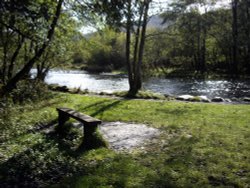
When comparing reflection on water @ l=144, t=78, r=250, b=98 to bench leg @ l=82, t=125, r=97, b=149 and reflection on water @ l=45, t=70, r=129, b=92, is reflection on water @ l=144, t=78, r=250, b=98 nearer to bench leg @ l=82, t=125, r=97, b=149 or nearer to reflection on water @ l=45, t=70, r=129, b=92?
reflection on water @ l=45, t=70, r=129, b=92

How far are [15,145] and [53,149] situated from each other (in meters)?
0.98

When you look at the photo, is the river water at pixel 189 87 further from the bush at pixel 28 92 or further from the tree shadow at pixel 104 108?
the tree shadow at pixel 104 108

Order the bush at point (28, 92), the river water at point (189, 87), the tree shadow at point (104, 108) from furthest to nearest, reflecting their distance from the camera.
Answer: the river water at point (189, 87)
the bush at point (28, 92)
the tree shadow at point (104, 108)

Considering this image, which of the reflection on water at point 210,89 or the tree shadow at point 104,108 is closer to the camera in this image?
the tree shadow at point 104,108

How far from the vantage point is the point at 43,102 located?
14133 mm

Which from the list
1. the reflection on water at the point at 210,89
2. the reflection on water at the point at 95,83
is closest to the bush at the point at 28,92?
the reflection on water at the point at 95,83

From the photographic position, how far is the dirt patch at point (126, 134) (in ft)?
24.9

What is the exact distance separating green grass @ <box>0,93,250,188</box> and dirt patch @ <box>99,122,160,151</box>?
1.05 ft

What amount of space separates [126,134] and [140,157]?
2.01 meters

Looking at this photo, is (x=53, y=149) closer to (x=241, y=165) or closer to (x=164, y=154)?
(x=164, y=154)

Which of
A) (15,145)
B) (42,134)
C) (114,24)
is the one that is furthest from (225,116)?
(15,145)

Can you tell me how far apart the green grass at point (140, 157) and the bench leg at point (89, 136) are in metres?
0.28

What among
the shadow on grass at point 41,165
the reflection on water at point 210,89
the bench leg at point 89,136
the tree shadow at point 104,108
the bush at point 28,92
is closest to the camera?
the shadow on grass at point 41,165

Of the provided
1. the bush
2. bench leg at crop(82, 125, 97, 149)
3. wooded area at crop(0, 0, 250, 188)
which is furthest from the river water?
bench leg at crop(82, 125, 97, 149)
